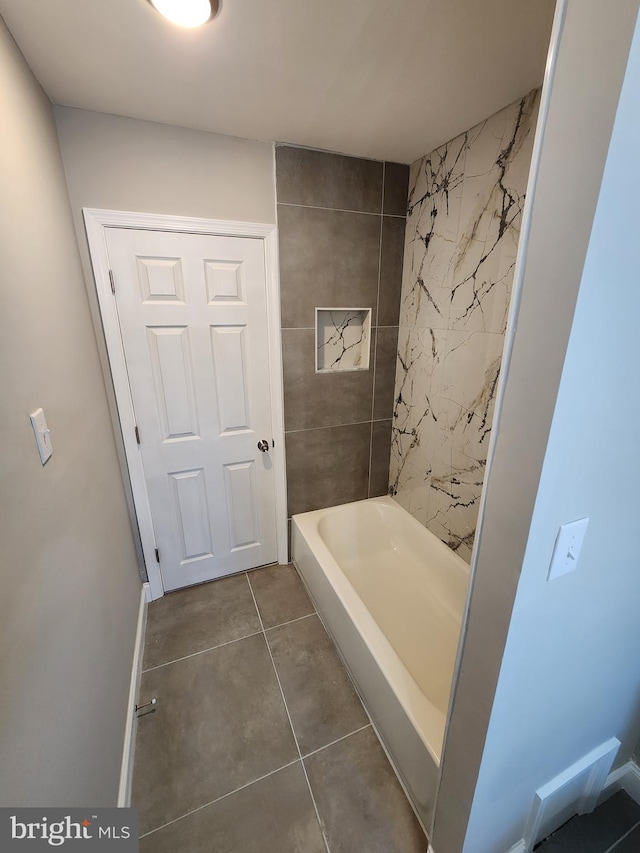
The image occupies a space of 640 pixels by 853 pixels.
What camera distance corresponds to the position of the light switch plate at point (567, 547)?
2.28 ft

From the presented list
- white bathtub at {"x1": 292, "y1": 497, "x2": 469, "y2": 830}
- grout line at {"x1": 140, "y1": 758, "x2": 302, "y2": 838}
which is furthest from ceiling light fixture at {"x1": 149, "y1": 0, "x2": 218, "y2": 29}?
grout line at {"x1": 140, "y1": 758, "x2": 302, "y2": 838}

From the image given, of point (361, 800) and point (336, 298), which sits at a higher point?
point (336, 298)

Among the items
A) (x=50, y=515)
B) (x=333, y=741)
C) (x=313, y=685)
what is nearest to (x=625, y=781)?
(x=333, y=741)

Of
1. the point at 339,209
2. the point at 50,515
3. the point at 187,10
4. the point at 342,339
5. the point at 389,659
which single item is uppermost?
the point at 187,10

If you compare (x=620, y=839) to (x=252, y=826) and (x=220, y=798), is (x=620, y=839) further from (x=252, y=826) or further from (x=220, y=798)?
(x=220, y=798)

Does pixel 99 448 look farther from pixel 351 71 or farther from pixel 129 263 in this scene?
pixel 351 71

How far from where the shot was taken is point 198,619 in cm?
199

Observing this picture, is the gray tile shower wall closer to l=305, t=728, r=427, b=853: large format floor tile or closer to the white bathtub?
the white bathtub

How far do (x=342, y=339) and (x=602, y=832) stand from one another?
2316 millimetres

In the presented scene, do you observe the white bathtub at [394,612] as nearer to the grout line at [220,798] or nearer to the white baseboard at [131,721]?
the grout line at [220,798]

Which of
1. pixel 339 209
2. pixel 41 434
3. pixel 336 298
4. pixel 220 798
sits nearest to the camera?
pixel 41 434

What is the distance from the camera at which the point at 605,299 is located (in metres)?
0.54

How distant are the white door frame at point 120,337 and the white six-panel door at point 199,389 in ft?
0.10

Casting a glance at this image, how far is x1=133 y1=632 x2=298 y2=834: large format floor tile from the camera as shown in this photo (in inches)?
50.3
